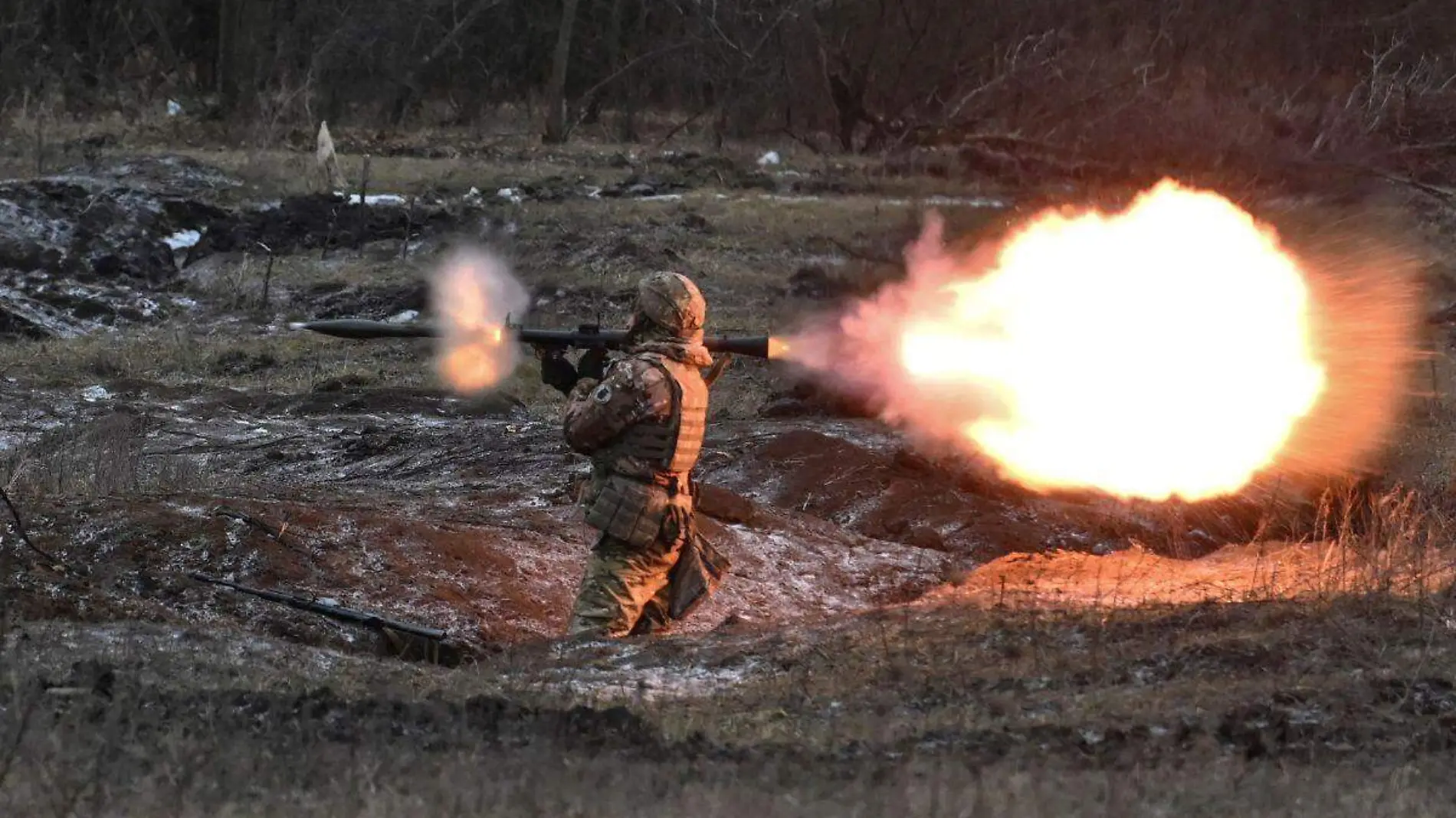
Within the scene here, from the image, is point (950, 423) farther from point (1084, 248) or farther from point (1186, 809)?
point (1186, 809)

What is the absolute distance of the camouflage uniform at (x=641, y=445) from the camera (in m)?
9.50

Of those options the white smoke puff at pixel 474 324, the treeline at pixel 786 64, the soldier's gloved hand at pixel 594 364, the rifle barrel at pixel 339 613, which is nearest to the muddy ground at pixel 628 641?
the rifle barrel at pixel 339 613

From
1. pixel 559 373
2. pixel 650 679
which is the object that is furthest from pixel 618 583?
pixel 650 679

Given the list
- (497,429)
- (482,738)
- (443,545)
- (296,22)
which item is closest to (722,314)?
(497,429)

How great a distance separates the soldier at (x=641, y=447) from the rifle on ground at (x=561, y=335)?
1.22ft

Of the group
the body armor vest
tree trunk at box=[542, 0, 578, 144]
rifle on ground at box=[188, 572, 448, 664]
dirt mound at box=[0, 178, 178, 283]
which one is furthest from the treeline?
rifle on ground at box=[188, 572, 448, 664]

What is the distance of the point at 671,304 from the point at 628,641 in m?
1.62

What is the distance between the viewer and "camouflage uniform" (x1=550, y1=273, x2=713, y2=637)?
950 cm

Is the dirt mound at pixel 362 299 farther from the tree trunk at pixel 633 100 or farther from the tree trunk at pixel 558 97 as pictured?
the tree trunk at pixel 633 100

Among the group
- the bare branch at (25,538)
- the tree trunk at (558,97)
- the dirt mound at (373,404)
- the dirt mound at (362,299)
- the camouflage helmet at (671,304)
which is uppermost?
the tree trunk at (558,97)

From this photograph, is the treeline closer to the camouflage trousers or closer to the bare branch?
the camouflage trousers

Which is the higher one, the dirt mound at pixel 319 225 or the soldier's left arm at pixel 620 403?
the dirt mound at pixel 319 225

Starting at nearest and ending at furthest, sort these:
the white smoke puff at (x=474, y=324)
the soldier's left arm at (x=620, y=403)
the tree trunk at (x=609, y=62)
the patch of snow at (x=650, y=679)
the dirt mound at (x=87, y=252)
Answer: the patch of snow at (x=650, y=679), the soldier's left arm at (x=620, y=403), the white smoke puff at (x=474, y=324), the dirt mound at (x=87, y=252), the tree trunk at (x=609, y=62)

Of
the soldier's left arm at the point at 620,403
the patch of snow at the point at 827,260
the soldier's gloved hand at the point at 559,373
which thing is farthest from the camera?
the patch of snow at the point at 827,260
